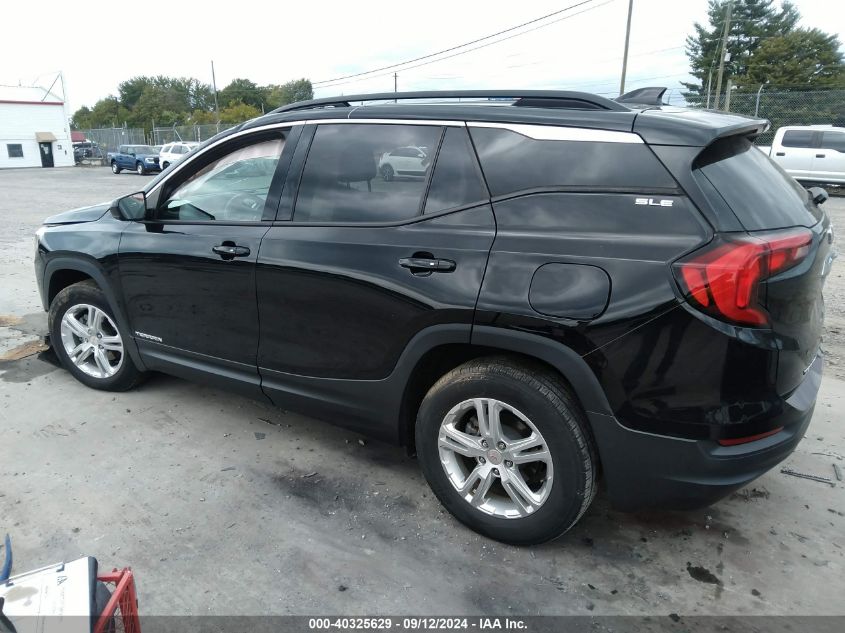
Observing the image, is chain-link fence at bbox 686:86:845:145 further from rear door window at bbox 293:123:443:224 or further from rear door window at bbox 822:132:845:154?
rear door window at bbox 293:123:443:224

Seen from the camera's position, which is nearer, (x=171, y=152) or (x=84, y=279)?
(x=84, y=279)

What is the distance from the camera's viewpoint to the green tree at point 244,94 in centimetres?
8744

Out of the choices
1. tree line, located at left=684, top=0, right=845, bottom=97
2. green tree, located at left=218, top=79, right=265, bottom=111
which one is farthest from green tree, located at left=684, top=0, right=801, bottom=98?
green tree, located at left=218, top=79, right=265, bottom=111

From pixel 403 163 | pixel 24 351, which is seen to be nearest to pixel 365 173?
pixel 403 163

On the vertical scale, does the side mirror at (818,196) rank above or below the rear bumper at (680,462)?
above

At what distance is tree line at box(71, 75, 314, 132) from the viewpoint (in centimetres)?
7661

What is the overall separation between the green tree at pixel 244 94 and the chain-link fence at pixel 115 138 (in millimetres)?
42244

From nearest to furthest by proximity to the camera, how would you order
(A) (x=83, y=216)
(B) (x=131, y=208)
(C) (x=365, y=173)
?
(C) (x=365, y=173)
(B) (x=131, y=208)
(A) (x=83, y=216)

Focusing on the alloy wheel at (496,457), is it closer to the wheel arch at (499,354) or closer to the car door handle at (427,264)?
the wheel arch at (499,354)

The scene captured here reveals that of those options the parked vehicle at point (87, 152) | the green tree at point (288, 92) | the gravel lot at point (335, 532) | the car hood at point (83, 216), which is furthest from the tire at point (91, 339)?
the green tree at point (288, 92)

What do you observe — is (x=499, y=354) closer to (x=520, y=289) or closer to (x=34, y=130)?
(x=520, y=289)

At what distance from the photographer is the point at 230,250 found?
3.24m

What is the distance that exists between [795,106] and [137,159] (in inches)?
1136

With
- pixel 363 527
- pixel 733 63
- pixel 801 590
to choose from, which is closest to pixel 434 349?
pixel 363 527
